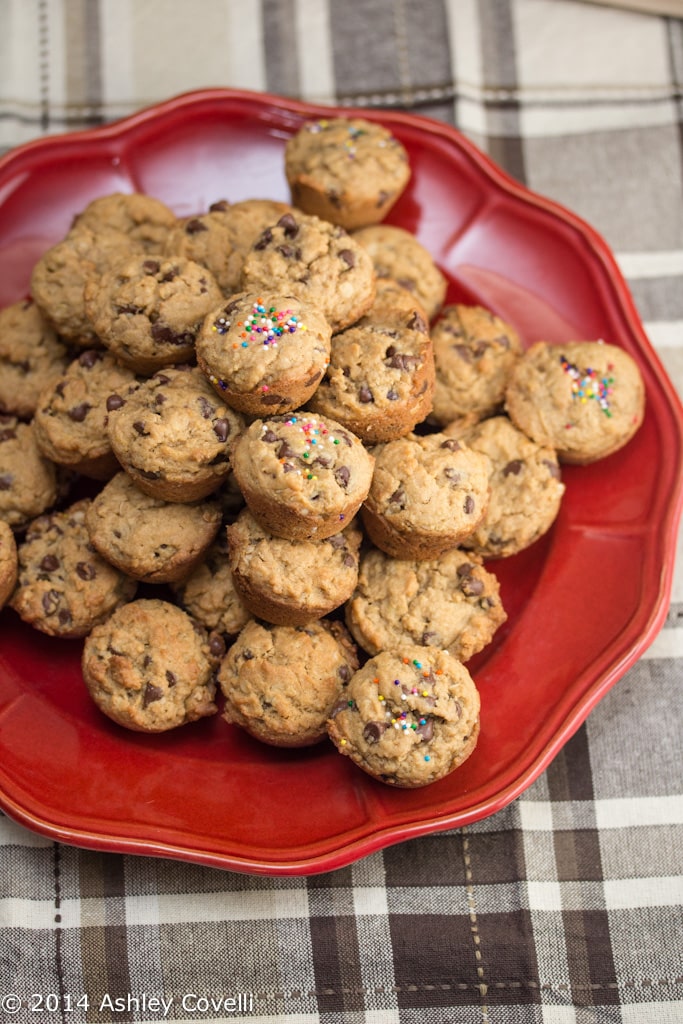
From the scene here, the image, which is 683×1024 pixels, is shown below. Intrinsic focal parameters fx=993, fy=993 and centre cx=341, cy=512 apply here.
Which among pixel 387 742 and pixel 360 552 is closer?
pixel 387 742

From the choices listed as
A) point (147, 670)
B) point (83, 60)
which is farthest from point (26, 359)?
point (83, 60)

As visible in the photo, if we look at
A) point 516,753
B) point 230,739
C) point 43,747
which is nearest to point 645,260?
point 516,753

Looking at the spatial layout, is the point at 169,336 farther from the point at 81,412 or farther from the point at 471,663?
the point at 471,663

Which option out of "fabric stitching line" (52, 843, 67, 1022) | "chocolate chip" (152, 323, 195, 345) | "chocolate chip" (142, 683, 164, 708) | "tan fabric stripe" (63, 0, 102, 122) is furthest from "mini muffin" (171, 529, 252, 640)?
"tan fabric stripe" (63, 0, 102, 122)

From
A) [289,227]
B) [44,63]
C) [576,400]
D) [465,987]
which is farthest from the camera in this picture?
[44,63]

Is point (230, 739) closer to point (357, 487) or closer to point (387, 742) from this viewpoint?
point (387, 742)

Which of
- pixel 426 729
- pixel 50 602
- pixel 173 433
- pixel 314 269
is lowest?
pixel 426 729

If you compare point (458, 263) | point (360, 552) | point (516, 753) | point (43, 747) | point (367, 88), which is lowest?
point (516, 753)
